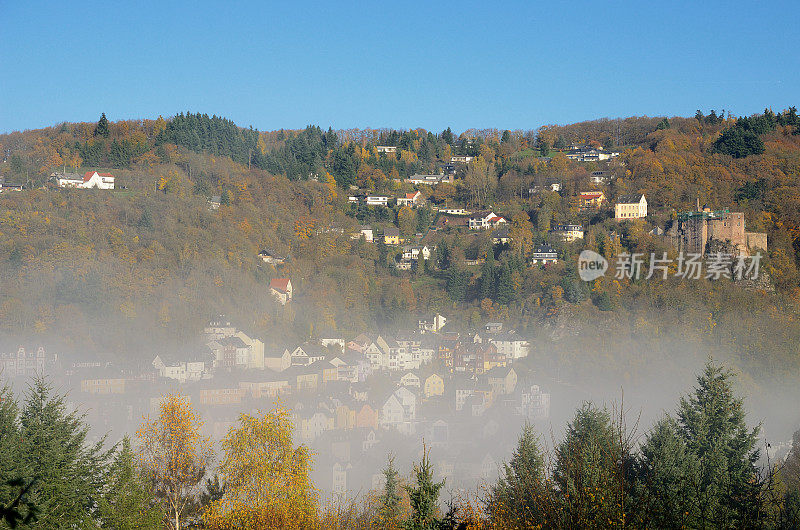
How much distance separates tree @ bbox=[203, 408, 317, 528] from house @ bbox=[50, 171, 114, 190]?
33.2m

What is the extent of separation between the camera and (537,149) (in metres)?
57.7

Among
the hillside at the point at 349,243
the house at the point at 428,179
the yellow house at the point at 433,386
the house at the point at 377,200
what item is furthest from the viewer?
the house at the point at 428,179

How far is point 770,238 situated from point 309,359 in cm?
2581

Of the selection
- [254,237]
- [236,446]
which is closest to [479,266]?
[254,237]

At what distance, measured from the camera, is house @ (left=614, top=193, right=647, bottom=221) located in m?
41.8

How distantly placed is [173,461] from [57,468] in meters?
2.14

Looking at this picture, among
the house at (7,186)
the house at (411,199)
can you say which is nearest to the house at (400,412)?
the house at (411,199)

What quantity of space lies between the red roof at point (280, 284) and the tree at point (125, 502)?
2691cm

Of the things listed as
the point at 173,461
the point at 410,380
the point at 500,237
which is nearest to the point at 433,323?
the point at 410,380

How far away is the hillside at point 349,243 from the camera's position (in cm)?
3225

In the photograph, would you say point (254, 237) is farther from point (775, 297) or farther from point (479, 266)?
point (775, 297)

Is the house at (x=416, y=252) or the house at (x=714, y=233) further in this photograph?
the house at (x=416, y=252)

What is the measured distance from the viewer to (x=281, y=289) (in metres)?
36.1

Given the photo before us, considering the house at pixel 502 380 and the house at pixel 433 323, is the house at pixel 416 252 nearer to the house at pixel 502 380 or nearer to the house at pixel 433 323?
the house at pixel 433 323
